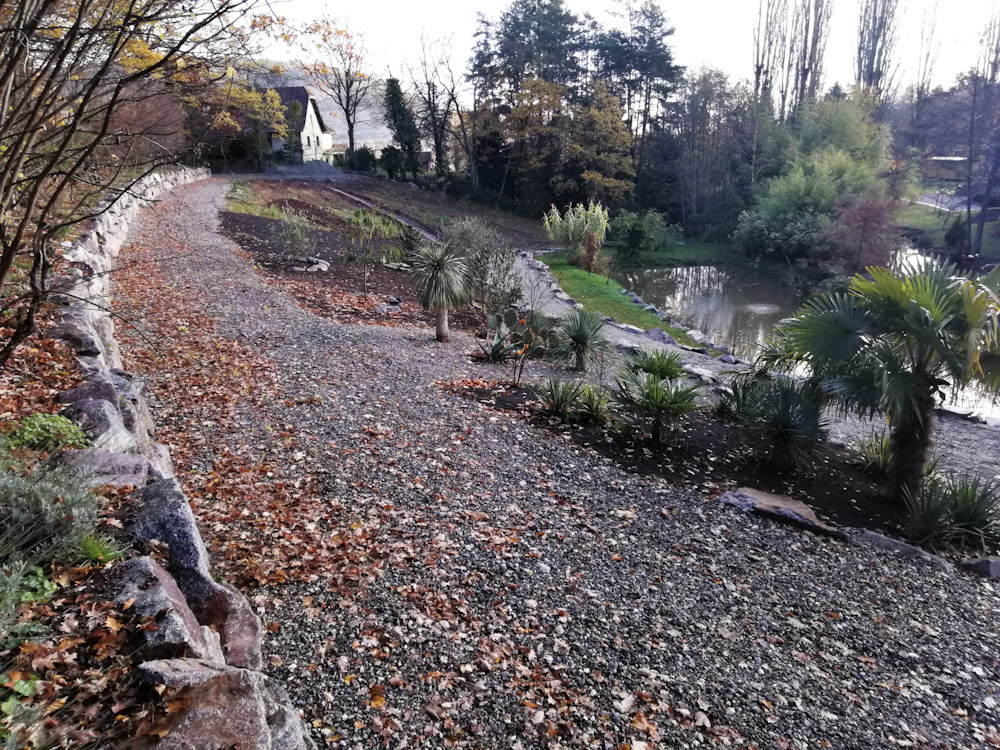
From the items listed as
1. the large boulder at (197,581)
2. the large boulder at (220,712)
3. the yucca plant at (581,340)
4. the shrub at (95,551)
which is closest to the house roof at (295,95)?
the yucca plant at (581,340)

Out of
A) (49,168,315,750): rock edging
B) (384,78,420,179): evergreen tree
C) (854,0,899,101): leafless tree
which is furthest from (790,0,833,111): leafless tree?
(49,168,315,750): rock edging

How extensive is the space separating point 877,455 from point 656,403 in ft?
8.95

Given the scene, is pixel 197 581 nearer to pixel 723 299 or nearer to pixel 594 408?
pixel 594 408

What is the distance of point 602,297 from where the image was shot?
61.6 ft

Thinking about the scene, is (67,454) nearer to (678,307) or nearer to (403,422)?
(403,422)

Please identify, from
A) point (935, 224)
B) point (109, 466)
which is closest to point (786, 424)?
point (109, 466)

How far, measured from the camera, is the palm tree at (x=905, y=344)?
5.28 m

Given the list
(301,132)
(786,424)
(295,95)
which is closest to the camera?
(786,424)

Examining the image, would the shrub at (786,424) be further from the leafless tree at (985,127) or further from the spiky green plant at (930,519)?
the leafless tree at (985,127)

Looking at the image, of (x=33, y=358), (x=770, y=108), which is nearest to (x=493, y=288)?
(x=33, y=358)

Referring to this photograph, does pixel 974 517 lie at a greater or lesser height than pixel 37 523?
lesser

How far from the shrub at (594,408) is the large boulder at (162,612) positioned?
4.77 metres

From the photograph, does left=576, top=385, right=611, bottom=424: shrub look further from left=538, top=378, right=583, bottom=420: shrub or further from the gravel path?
the gravel path

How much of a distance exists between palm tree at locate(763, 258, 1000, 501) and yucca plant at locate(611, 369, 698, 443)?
4.03 ft
